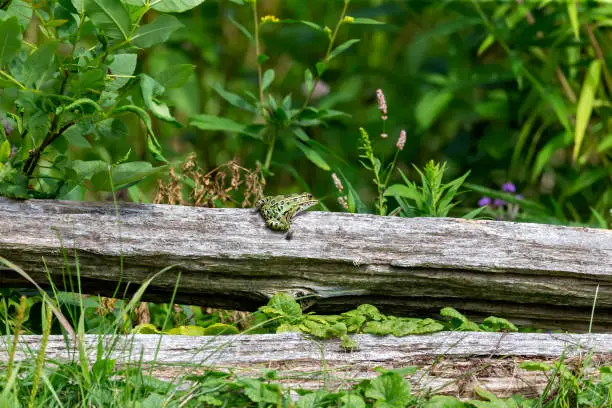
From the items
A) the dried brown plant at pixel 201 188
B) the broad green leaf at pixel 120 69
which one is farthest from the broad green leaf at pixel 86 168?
the dried brown plant at pixel 201 188

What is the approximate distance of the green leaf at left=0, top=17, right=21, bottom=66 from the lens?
8.30 ft

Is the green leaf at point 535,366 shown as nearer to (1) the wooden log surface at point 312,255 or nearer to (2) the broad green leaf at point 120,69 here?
(1) the wooden log surface at point 312,255

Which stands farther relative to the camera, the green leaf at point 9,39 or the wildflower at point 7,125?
the wildflower at point 7,125

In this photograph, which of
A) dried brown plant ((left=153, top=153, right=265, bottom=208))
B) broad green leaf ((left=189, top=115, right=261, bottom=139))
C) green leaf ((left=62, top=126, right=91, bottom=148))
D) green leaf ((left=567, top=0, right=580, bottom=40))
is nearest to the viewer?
green leaf ((left=62, top=126, right=91, bottom=148))

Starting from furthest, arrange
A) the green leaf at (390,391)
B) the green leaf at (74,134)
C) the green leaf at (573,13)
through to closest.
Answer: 1. the green leaf at (573,13)
2. the green leaf at (74,134)
3. the green leaf at (390,391)

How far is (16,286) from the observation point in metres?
2.81

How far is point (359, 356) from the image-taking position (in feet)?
8.37

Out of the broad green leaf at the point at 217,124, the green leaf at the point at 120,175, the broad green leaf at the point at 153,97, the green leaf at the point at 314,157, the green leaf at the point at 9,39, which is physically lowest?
the green leaf at the point at 314,157

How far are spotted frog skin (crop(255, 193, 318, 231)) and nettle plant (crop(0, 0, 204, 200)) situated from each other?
1.36ft

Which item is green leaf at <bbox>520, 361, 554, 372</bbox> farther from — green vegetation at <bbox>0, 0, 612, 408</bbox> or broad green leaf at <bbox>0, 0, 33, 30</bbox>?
broad green leaf at <bbox>0, 0, 33, 30</bbox>

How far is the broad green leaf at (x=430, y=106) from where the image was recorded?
15.4 feet

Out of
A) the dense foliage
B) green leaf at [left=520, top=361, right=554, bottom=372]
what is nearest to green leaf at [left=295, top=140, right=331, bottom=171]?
the dense foliage

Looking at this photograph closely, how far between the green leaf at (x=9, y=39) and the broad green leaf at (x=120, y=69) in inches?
13.2

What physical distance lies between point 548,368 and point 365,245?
739 millimetres
